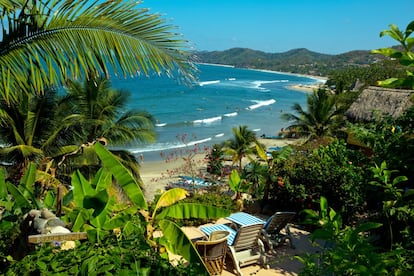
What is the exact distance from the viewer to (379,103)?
15.7 metres

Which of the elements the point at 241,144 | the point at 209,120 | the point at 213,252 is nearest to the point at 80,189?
the point at 213,252

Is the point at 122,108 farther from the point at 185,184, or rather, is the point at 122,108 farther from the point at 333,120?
the point at 333,120

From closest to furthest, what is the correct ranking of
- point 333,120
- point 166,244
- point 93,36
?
point 166,244 → point 93,36 → point 333,120

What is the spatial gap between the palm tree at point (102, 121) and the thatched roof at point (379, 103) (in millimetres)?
8988

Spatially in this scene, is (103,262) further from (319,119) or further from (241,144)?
(319,119)

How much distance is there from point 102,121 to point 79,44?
7.46 m

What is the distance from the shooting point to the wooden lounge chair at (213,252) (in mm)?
5539

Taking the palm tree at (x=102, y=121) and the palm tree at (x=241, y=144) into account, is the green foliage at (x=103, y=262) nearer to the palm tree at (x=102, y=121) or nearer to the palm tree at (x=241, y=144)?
the palm tree at (x=102, y=121)

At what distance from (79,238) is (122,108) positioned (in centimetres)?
945

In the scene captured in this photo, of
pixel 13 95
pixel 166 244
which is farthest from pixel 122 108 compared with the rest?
pixel 166 244

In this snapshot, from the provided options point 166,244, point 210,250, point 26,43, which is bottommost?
point 210,250

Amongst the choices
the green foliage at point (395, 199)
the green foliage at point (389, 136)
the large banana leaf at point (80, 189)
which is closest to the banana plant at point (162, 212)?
the large banana leaf at point (80, 189)

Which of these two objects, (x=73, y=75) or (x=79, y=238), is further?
(x=73, y=75)

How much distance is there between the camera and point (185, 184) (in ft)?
51.0
